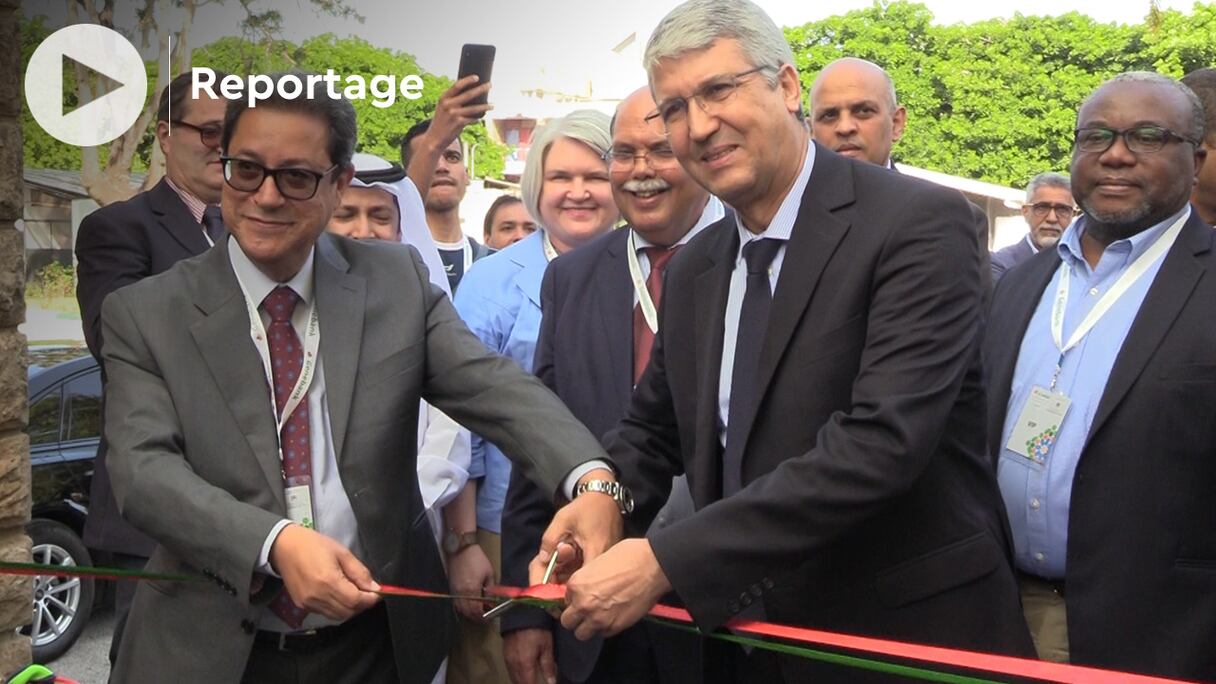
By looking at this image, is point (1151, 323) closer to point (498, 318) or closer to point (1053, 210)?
point (498, 318)

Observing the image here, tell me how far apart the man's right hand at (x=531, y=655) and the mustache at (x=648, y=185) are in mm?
1360

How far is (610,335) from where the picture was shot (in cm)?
358

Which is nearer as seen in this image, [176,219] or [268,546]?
[268,546]

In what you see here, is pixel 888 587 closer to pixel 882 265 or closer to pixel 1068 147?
pixel 882 265

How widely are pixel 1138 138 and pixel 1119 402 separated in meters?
0.98

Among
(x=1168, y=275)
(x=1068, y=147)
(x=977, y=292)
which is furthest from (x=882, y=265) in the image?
(x=1068, y=147)

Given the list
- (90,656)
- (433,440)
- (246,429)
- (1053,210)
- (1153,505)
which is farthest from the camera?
(1053,210)

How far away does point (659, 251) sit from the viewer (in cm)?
379

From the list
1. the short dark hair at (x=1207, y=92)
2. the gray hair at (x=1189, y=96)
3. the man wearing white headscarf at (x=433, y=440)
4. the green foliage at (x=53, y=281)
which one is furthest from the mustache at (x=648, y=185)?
the green foliage at (x=53, y=281)

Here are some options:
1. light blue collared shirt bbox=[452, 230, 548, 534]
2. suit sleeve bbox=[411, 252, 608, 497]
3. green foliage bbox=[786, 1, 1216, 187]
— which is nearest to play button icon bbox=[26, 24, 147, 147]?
light blue collared shirt bbox=[452, 230, 548, 534]

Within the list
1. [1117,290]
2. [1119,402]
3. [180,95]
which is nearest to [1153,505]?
[1119,402]

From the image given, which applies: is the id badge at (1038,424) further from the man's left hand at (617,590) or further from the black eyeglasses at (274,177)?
the black eyeglasses at (274,177)

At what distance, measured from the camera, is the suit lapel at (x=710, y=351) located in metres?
2.60

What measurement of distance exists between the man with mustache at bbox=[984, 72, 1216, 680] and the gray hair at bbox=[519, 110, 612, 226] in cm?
149
